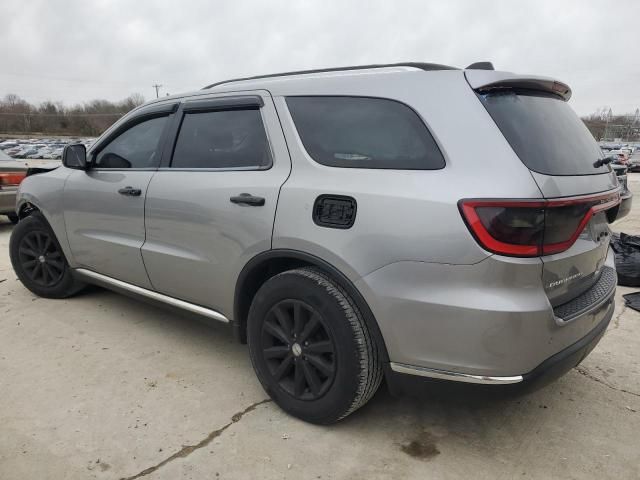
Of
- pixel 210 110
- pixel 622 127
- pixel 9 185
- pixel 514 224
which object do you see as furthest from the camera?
pixel 622 127

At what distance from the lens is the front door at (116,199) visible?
11.1 ft

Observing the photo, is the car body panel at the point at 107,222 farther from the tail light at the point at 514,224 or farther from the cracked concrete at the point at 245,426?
the tail light at the point at 514,224

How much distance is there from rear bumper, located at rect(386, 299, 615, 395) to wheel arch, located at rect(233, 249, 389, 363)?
0.36ft

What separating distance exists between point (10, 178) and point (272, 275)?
6812mm

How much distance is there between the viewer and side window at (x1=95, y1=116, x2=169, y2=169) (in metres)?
3.42

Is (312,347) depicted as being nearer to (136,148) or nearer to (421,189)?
(421,189)

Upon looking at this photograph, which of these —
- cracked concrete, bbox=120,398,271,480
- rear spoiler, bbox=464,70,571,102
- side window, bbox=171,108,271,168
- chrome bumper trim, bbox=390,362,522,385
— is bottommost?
cracked concrete, bbox=120,398,271,480

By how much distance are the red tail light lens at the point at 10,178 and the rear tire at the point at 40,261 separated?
378cm

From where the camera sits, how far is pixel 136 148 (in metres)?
3.58

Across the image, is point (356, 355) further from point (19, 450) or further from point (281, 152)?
point (19, 450)

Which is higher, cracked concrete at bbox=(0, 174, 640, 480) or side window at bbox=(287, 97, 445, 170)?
side window at bbox=(287, 97, 445, 170)

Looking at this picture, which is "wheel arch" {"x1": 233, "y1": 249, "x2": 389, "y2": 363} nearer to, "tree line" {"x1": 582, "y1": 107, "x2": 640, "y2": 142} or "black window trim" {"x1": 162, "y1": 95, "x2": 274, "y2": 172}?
"black window trim" {"x1": 162, "y1": 95, "x2": 274, "y2": 172}

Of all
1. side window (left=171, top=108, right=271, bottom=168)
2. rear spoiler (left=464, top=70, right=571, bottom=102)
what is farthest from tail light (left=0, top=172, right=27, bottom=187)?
rear spoiler (left=464, top=70, right=571, bottom=102)

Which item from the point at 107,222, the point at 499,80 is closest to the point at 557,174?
the point at 499,80
